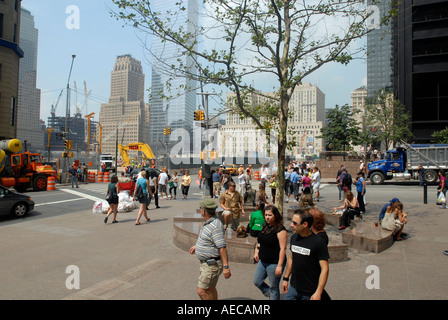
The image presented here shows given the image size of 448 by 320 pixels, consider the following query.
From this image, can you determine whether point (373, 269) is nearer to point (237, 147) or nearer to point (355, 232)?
point (355, 232)

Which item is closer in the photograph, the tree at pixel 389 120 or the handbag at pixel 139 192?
the handbag at pixel 139 192

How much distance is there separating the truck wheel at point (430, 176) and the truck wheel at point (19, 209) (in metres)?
26.4

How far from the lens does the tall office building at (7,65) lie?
1253 inches

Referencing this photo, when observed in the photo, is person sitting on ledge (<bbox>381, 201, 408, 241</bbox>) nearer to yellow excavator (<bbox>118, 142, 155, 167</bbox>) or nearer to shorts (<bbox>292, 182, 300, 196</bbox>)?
shorts (<bbox>292, 182, 300, 196</bbox>)

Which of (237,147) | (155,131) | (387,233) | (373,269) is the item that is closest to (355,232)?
(387,233)

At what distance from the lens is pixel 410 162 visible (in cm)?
2747

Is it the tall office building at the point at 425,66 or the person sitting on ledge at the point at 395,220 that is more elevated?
the tall office building at the point at 425,66

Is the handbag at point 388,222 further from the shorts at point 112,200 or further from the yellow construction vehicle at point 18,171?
the yellow construction vehicle at point 18,171

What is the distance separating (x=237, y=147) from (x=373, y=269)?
11683 centimetres

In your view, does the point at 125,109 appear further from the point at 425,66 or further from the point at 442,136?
the point at 442,136

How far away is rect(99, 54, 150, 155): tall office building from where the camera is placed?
486 ft

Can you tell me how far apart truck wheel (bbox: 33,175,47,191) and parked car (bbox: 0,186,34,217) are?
11.7 m

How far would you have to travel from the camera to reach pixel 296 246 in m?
3.91

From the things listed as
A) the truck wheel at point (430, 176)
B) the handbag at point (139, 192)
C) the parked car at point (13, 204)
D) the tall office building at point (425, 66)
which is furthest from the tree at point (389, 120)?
the parked car at point (13, 204)
